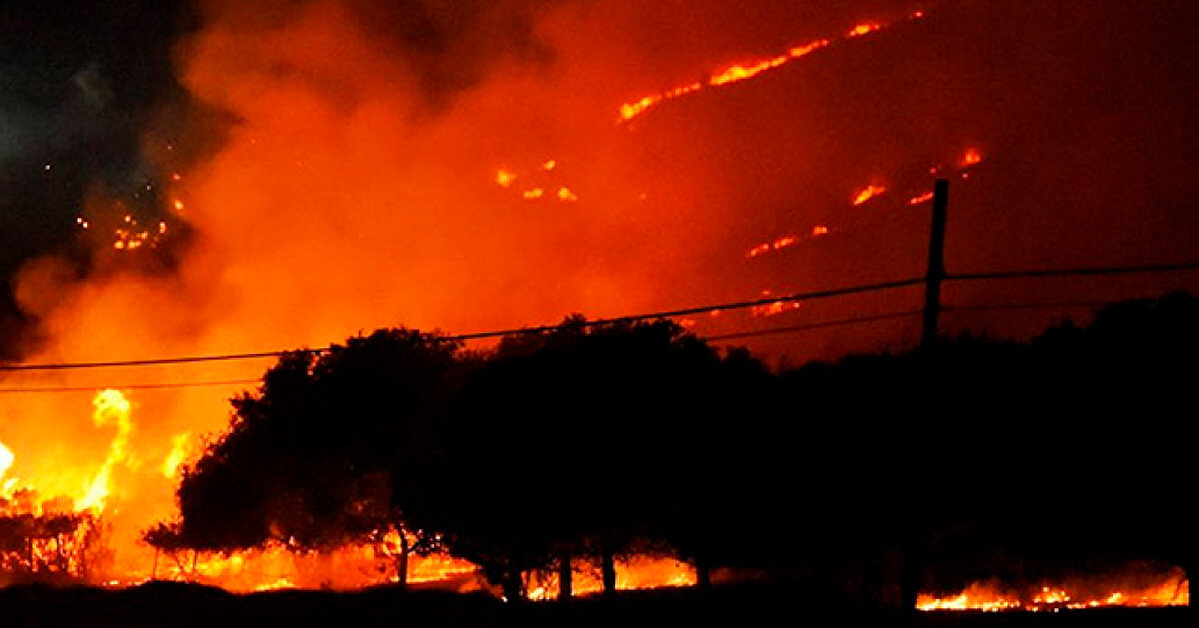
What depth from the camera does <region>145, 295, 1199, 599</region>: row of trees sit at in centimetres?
2942

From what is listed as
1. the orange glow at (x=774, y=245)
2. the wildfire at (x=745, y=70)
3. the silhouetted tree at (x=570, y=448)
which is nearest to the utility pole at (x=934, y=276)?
the silhouetted tree at (x=570, y=448)

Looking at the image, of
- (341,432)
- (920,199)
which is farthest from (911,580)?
(920,199)

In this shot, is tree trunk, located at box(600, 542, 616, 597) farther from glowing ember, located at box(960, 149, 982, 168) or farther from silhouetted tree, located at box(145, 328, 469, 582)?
glowing ember, located at box(960, 149, 982, 168)

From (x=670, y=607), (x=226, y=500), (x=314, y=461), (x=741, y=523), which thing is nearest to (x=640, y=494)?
(x=741, y=523)

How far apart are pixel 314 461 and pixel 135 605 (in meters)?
18.7

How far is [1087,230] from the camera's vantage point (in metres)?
85.7

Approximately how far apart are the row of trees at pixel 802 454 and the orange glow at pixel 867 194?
2324 inches

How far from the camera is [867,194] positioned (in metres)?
94.7

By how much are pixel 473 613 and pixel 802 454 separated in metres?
12.4

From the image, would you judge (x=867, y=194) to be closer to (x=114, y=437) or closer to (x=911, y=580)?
(x=114, y=437)

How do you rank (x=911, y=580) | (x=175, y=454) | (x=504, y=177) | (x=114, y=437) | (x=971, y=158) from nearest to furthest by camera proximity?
(x=911, y=580) < (x=175, y=454) < (x=114, y=437) < (x=971, y=158) < (x=504, y=177)

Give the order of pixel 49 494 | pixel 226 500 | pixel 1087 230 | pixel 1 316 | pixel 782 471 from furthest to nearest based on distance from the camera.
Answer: pixel 1 316 < pixel 1087 230 < pixel 49 494 < pixel 226 500 < pixel 782 471

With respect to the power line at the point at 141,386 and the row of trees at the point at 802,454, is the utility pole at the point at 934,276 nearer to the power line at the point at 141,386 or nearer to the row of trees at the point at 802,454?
the row of trees at the point at 802,454

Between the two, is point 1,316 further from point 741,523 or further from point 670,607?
point 670,607
